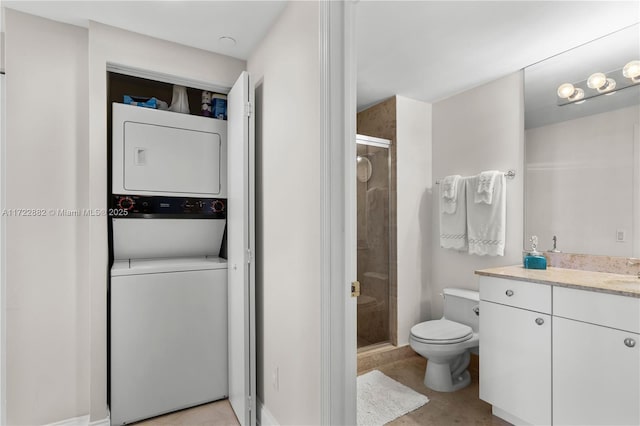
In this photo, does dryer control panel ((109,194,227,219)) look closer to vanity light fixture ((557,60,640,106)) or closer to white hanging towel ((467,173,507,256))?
white hanging towel ((467,173,507,256))

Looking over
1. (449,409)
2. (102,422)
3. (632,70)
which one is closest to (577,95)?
(632,70)

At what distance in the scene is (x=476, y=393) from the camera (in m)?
2.33

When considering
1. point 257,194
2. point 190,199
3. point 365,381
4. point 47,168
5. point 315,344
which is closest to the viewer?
point 315,344

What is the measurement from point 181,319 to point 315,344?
1.13 meters

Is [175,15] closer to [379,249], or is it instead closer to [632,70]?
[379,249]

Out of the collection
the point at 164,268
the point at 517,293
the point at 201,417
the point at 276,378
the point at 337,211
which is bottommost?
the point at 201,417

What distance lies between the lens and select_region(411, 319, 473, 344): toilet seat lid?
2.29m

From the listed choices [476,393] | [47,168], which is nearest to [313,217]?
[47,168]

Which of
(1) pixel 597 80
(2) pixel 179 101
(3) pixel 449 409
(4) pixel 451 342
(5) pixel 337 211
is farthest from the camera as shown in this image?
(2) pixel 179 101

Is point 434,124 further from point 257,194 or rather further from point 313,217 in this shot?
point 313,217

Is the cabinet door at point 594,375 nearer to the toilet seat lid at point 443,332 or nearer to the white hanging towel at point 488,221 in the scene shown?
the toilet seat lid at point 443,332

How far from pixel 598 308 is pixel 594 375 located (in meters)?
0.31

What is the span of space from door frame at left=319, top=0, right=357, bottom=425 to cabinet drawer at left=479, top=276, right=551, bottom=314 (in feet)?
3.53

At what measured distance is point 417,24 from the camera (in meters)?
1.85
